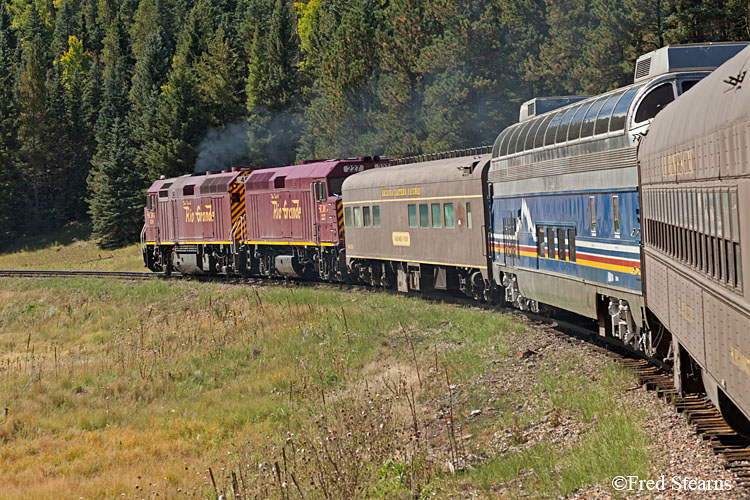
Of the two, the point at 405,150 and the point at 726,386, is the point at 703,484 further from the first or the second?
the point at 405,150

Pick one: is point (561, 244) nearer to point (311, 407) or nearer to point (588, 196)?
point (588, 196)

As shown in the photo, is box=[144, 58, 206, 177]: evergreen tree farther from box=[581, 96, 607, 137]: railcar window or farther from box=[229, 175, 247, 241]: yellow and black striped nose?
box=[581, 96, 607, 137]: railcar window

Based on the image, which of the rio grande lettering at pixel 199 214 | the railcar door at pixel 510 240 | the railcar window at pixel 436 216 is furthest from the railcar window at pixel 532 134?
the rio grande lettering at pixel 199 214

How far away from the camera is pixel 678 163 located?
9.11m

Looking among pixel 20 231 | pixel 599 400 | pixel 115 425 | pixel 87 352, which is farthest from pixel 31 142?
pixel 599 400

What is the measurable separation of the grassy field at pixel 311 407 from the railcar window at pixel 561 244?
166 centimetres

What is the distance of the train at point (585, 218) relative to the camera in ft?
24.1

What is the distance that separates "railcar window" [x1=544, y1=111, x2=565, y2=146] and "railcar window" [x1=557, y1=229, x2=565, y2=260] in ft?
5.43

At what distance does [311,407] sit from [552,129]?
22.4 feet

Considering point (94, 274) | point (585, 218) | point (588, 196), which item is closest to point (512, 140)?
point (585, 218)

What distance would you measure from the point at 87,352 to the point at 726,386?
23471 millimetres

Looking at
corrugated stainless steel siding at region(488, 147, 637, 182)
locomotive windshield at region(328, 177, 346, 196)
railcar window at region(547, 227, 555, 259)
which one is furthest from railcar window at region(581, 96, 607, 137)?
locomotive windshield at region(328, 177, 346, 196)

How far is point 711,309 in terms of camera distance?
26.0ft

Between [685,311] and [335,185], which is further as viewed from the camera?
[335,185]
